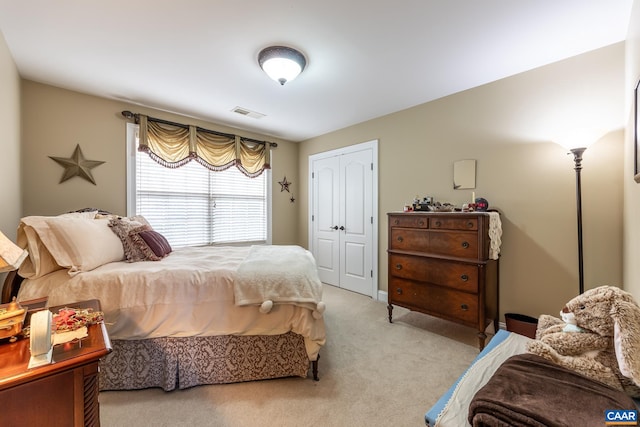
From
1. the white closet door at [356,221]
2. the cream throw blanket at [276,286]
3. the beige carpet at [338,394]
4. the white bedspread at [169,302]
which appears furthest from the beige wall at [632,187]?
the white closet door at [356,221]

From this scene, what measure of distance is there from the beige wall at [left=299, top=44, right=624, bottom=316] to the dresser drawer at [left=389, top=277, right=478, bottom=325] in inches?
22.9

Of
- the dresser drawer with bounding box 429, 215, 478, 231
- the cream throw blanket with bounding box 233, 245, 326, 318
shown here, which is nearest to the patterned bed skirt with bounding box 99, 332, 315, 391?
the cream throw blanket with bounding box 233, 245, 326, 318

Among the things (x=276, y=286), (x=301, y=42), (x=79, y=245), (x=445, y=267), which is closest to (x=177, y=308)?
(x=276, y=286)

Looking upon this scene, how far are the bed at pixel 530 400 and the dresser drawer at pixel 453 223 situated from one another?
4.51ft

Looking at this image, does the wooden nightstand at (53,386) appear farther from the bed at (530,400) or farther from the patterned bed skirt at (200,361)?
the bed at (530,400)

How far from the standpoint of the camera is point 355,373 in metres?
1.93

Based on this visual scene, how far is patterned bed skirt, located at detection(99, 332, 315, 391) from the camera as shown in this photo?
5.51 feet

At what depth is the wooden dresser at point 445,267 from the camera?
86.6 inches

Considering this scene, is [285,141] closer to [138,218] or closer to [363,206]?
[363,206]

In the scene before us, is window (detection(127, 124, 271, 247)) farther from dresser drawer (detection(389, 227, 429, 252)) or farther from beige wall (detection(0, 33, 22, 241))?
dresser drawer (detection(389, 227, 429, 252))

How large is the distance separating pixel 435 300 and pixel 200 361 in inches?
80.7

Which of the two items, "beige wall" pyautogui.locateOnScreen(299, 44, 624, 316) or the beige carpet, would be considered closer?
the beige carpet

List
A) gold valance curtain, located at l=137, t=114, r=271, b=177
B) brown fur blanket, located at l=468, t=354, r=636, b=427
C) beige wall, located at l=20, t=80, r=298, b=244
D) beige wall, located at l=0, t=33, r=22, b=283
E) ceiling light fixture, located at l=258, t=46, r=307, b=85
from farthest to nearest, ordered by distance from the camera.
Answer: gold valance curtain, located at l=137, t=114, r=271, b=177
beige wall, located at l=20, t=80, r=298, b=244
ceiling light fixture, located at l=258, t=46, r=307, b=85
beige wall, located at l=0, t=33, r=22, b=283
brown fur blanket, located at l=468, t=354, r=636, b=427

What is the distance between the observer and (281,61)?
2047 mm
